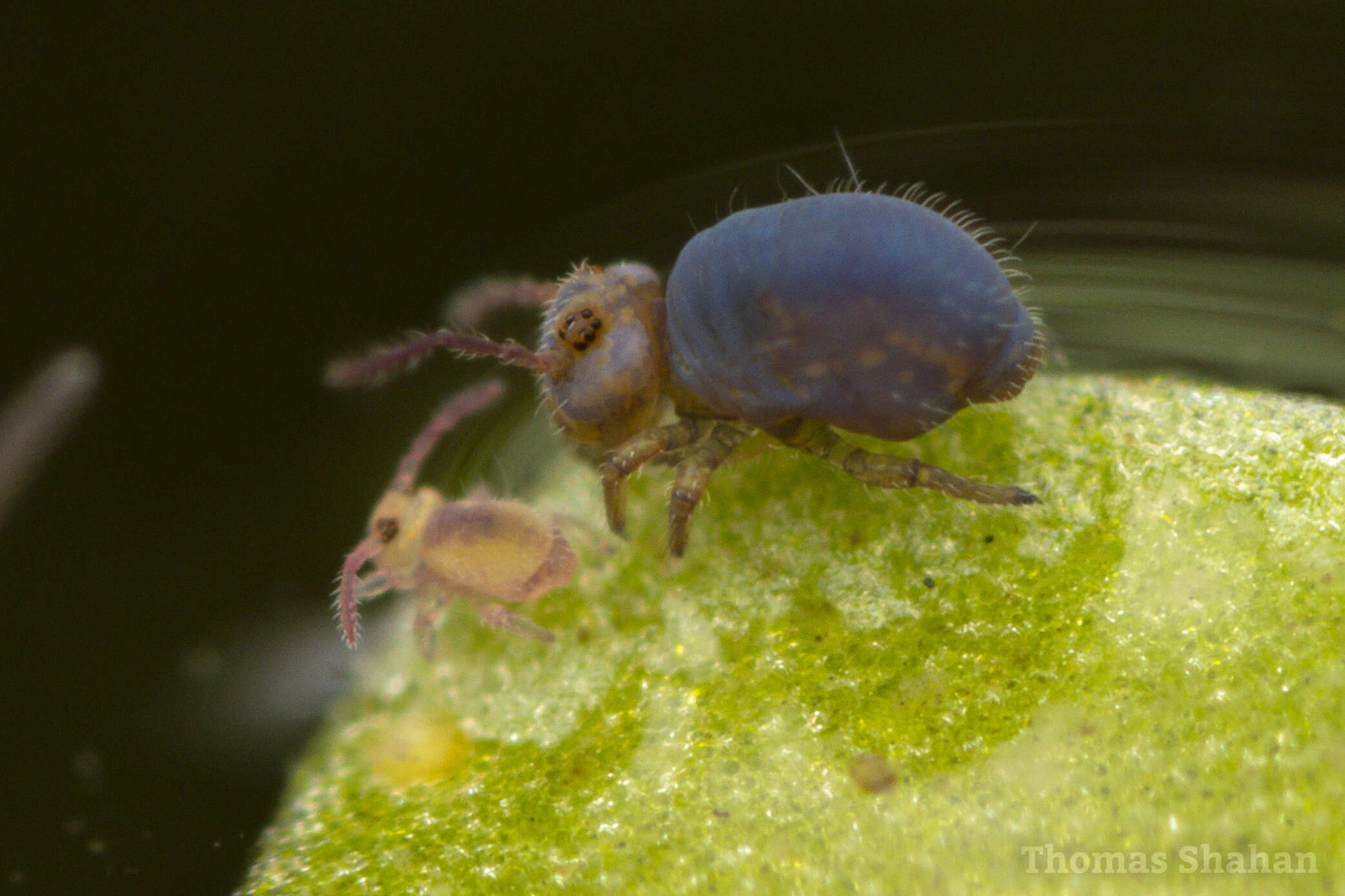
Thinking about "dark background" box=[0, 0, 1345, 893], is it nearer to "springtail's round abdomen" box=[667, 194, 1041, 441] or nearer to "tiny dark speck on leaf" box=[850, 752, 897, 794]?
"springtail's round abdomen" box=[667, 194, 1041, 441]

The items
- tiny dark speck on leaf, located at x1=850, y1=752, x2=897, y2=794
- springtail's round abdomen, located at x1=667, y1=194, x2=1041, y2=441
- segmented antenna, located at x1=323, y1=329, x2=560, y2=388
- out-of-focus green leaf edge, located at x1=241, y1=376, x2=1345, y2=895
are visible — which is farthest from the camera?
segmented antenna, located at x1=323, y1=329, x2=560, y2=388

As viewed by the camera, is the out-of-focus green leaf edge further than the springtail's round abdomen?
No

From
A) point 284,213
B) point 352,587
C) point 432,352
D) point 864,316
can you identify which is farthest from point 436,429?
point 864,316

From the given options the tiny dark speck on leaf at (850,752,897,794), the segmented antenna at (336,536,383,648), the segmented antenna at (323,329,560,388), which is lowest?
the tiny dark speck on leaf at (850,752,897,794)

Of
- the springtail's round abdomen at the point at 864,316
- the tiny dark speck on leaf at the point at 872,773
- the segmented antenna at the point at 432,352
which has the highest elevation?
the segmented antenna at the point at 432,352

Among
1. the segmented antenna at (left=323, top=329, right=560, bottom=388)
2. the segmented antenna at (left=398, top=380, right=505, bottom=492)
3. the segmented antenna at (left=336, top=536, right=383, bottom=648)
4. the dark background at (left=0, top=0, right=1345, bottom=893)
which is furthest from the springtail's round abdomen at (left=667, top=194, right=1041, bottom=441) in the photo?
the segmented antenna at (left=336, top=536, right=383, bottom=648)

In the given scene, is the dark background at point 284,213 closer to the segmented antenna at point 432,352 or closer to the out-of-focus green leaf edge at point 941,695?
the segmented antenna at point 432,352

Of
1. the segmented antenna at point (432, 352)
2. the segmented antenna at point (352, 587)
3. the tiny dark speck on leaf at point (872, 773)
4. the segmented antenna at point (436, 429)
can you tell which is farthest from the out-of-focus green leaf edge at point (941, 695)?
the segmented antenna at point (436, 429)

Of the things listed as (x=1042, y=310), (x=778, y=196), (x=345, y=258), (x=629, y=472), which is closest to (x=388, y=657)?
(x=629, y=472)
